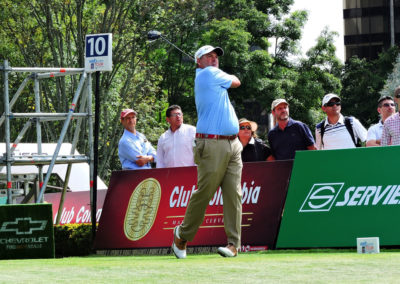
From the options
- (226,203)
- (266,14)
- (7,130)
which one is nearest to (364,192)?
(226,203)

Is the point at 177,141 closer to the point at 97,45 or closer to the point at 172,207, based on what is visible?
the point at 172,207

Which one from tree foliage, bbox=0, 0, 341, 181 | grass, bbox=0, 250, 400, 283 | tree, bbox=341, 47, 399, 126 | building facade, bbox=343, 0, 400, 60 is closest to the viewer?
grass, bbox=0, 250, 400, 283

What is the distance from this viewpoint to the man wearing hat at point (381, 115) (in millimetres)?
12555

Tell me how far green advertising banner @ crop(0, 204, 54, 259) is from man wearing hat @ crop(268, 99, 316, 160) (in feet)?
10.8

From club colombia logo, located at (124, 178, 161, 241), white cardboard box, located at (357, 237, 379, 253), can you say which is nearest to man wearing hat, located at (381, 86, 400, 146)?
white cardboard box, located at (357, 237, 379, 253)

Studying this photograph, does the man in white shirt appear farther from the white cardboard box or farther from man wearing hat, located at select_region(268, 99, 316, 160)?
the white cardboard box

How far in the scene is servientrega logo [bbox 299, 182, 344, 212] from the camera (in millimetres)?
10469

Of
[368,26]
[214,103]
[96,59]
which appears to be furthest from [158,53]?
[368,26]

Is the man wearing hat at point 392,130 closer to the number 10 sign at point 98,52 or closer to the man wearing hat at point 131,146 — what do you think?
the man wearing hat at point 131,146

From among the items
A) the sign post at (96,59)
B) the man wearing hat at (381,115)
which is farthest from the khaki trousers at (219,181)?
the sign post at (96,59)

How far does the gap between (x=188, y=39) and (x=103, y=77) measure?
1313 centimetres

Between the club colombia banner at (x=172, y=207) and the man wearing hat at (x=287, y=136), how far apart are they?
62 centimetres

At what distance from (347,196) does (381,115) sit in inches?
107

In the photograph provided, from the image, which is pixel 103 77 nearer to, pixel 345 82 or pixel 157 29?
pixel 157 29
